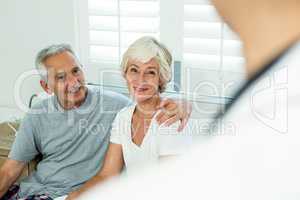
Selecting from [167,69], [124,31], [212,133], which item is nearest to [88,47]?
[124,31]

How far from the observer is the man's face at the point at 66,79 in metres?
0.99

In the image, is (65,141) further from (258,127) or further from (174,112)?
(258,127)

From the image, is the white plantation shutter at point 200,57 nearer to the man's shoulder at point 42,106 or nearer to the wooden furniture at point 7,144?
the man's shoulder at point 42,106

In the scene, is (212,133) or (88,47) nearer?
(212,133)

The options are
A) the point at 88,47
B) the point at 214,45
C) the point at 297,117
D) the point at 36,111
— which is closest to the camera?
the point at 297,117

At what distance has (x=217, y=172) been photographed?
1.21 ft

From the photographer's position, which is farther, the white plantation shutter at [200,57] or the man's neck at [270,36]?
the white plantation shutter at [200,57]

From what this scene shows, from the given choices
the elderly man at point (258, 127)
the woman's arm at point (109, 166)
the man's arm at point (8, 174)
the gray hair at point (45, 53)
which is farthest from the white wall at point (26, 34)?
the elderly man at point (258, 127)

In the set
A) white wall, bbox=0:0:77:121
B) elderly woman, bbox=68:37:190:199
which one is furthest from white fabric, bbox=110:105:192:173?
white wall, bbox=0:0:77:121

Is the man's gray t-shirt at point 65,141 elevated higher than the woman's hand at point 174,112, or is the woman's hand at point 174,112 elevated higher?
the woman's hand at point 174,112

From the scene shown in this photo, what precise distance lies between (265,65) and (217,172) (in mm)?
107

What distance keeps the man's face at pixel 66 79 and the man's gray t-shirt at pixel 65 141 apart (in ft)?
0.07

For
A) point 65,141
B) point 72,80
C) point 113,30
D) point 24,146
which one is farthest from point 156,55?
point 24,146

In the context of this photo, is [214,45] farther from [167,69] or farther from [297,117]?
[297,117]
